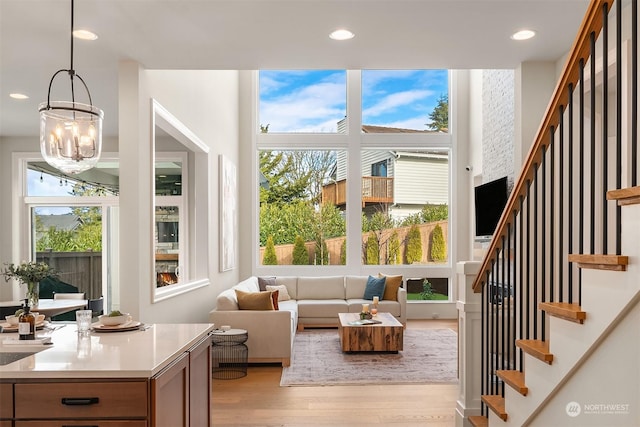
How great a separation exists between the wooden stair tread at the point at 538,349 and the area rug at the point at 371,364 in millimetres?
2720

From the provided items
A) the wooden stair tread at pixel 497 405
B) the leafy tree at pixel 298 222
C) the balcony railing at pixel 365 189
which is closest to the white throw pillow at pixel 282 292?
the leafy tree at pixel 298 222

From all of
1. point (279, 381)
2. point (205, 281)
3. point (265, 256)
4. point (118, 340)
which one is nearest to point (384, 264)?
point (265, 256)

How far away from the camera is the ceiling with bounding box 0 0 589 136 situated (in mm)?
3307

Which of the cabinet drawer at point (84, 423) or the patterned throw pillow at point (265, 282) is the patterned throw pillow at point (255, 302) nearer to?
the patterned throw pillow at point (265, 282)

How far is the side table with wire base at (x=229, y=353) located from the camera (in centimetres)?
550

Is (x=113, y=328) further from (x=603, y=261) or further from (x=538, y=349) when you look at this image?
(x=603, y=261)

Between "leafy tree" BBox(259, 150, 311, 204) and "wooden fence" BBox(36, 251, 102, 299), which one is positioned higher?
"leafy tree" BBox(259, 150, 311, 204)

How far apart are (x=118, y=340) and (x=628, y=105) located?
3389 mm

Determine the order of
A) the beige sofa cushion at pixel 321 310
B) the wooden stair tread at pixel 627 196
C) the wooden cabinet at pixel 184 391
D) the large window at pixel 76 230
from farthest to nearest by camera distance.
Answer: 1. the beige sofa cushion at pixel 321 310
2. the large window at pixel 76 230
3. the wooden cabinet at pixel 184 391
4. the wooden stair tread at pixel 627 196

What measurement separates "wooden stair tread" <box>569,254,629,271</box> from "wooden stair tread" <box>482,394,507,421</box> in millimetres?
1191

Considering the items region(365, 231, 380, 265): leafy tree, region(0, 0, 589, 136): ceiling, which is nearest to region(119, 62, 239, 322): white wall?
region(0, 0, 589, 136): ceiling

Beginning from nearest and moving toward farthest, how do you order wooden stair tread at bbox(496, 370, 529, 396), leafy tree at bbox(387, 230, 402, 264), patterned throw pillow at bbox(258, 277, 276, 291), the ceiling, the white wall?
wooden stair tread at bbox(496, 370, 529, 396) → the ceiling → the white wall → patterned throw pillow at bbox(258, 277, 276, 291) → leafy tree at bbox(387, 230, 402, 264)
